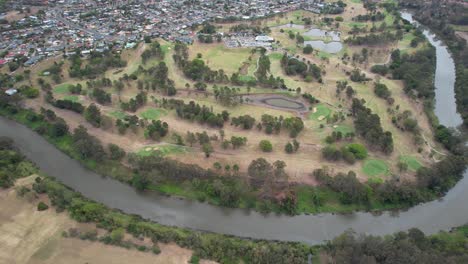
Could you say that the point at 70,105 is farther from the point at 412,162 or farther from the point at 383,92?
the point at 383,92

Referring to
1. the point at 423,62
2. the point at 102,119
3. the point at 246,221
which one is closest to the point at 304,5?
the point at 423,62

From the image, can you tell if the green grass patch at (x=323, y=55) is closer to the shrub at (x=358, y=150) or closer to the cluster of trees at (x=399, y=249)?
the shrub at (x=358, y=150)

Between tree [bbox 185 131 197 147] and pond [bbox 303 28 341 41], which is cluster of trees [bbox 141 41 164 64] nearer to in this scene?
tree [bbox 185 131 197 147]

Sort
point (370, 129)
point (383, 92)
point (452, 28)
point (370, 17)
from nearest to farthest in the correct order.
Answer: point (370, 129)
point (383, 92)
point (452, 28)
point (370, 17)

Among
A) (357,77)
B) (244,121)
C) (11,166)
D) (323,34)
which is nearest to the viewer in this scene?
(11,166)

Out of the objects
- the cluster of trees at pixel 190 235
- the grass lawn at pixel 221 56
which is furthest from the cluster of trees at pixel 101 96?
the grass lawn at pixel 221 56

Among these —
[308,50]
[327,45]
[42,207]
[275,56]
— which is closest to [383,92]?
[308,50]

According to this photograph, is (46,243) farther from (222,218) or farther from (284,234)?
(284,234)
